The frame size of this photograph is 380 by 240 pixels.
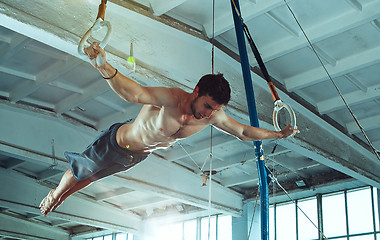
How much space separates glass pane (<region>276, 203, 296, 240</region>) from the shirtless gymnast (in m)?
5.09

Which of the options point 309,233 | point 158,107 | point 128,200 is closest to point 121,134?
point 158,107

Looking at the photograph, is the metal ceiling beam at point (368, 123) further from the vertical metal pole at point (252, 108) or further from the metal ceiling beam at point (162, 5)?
the metal ceiling beam at point (162, 5)

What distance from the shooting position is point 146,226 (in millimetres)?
10367

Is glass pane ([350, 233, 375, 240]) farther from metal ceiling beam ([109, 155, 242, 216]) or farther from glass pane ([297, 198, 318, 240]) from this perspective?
metal ceiling beam ([109, 155, 242, 216])

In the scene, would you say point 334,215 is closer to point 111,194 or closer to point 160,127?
point 111,194

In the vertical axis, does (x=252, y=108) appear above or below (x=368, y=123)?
below

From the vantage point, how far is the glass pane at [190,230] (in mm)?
9391

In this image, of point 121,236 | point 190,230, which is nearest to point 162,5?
point 190,230

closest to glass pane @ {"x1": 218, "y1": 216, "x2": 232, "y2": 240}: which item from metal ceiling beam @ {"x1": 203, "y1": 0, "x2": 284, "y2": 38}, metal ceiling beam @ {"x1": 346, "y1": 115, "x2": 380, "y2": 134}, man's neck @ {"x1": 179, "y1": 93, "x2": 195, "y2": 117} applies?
metal ceiling beam @ {"x1": 346, "y1": 115, "x2": 380, "y2": 134}

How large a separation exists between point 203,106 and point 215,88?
14 centimetres

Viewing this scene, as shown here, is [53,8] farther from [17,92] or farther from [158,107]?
[17,92]

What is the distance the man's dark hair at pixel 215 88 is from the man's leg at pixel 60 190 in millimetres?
1521

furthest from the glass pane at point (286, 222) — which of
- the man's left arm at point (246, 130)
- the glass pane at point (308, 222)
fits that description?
the man's left arm at point (246, 130)

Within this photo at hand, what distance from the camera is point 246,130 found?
10.1ft
